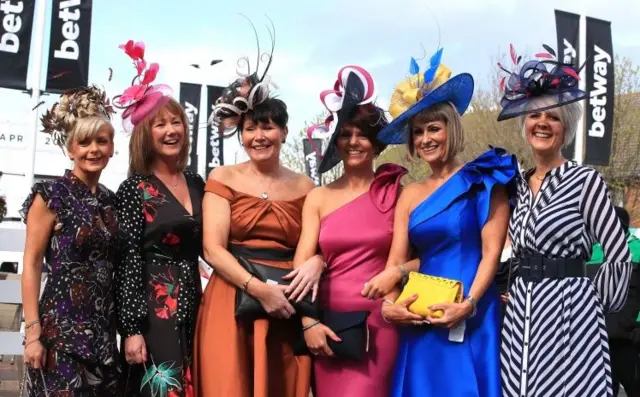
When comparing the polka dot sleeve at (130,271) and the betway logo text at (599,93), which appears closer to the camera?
the polka dot sleeve at (130,271)

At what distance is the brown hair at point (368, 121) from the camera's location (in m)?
4.17

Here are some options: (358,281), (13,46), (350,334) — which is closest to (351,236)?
(358,281)

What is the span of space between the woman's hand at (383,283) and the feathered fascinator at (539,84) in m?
0.95

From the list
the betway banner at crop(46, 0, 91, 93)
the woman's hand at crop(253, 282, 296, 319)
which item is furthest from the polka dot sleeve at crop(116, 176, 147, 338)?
the betway banner at crop(46, 0, 91, 93)

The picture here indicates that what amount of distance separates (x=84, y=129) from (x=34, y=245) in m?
0.63

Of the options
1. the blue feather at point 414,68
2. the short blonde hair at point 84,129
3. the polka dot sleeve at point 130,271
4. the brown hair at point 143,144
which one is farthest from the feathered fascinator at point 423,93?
the short blonde hair at point 84,129

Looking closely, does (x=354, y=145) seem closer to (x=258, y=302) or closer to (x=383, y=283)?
(x=383, y=283)

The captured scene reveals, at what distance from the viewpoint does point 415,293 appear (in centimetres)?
362

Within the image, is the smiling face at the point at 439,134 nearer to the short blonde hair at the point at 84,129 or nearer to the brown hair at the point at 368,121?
the brown hair at the point at 368,121

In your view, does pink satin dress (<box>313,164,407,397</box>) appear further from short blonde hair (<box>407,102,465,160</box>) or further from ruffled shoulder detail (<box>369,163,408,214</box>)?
short blonde hair (<box>407,102,465,160</box>)

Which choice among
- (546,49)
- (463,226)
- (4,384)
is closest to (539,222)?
(463,226)

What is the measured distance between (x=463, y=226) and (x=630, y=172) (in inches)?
987

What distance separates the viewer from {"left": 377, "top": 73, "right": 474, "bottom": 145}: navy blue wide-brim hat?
3.83 meters

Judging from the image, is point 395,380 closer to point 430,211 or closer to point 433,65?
point 430,211
